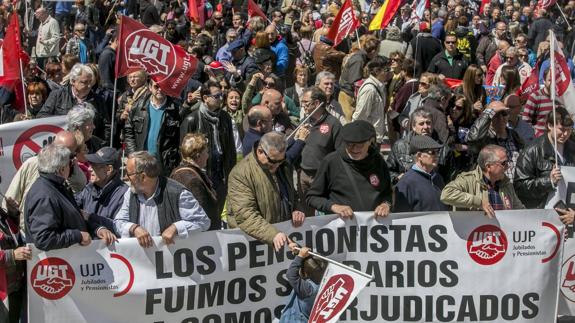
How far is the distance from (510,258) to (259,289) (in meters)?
1.94

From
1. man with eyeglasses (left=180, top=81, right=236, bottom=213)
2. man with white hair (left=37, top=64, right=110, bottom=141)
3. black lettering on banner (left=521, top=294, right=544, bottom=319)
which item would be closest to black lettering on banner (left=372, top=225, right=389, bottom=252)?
black lettering on banner (left=521, top=294, right=544, bottom=319)

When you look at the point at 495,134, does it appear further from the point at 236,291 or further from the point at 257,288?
the point at 236,291

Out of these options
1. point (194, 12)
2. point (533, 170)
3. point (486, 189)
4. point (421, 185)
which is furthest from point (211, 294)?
point (194, 12)

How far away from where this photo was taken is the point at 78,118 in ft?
32.5

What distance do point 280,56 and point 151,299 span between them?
333 inches

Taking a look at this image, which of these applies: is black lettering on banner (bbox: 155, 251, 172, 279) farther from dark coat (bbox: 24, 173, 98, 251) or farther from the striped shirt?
the striped shirt

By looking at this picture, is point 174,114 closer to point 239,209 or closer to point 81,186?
point 81,186

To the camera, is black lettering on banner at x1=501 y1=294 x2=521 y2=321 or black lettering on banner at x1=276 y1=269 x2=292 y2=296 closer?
black lettering on banner at x1=276 y1=269 x2=292 y2=296

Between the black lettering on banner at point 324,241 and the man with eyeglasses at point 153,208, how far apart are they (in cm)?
86

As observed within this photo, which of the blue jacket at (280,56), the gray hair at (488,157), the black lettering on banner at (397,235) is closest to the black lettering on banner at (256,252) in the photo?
the black lettering on banner at (397,235)

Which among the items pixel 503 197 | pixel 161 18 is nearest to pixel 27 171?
pixel 503 197

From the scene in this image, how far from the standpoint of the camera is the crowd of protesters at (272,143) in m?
8.13

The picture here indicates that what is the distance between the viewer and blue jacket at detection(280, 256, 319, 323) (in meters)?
7.88

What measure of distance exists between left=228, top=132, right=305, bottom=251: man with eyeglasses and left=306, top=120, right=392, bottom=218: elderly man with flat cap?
16.8 inches
